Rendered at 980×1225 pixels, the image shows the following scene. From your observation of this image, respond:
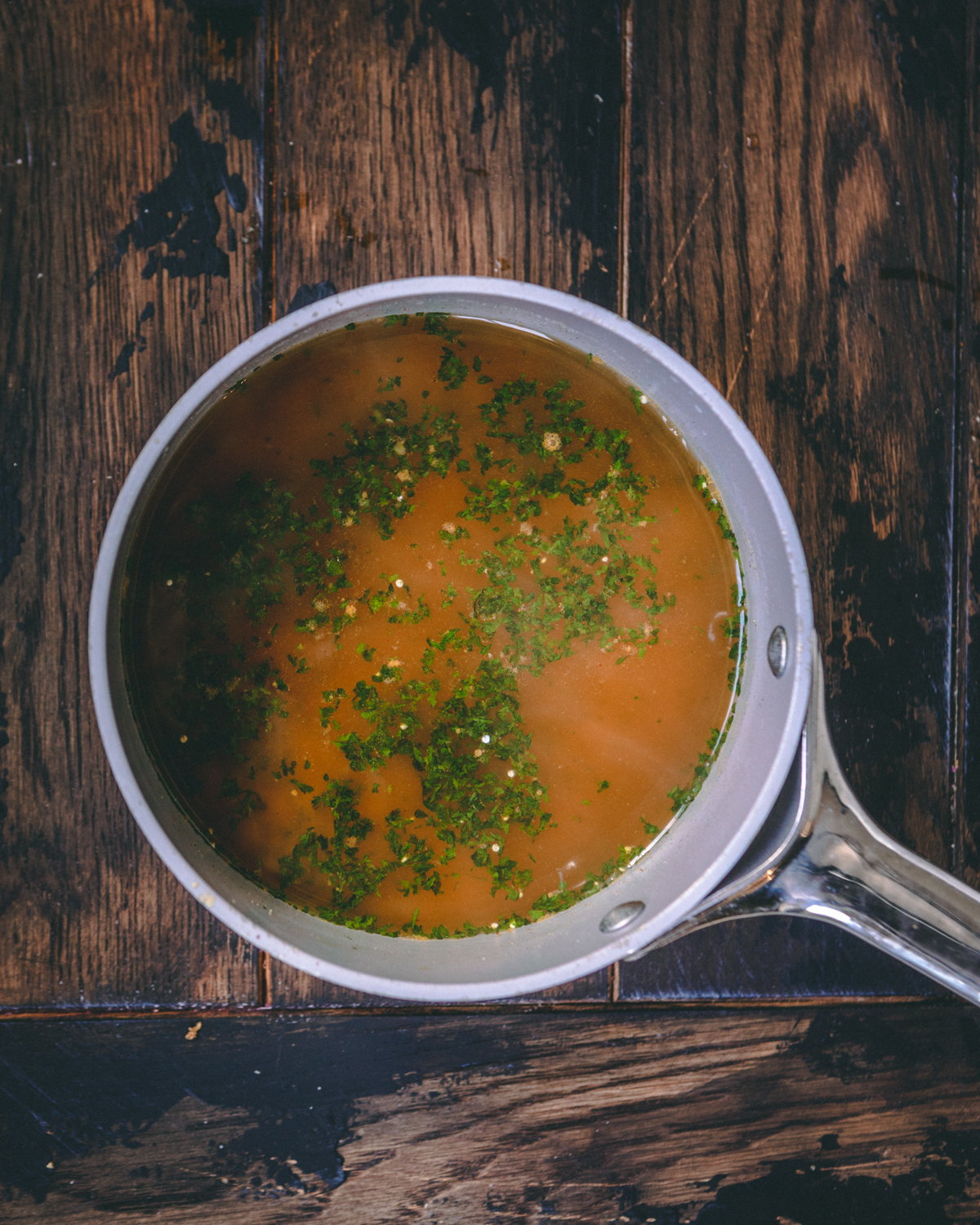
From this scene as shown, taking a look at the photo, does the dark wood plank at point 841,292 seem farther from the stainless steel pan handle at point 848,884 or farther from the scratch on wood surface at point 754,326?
the stainless steel pan handle at point 848,884

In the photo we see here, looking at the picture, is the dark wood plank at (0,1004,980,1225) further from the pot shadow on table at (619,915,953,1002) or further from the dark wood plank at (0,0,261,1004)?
the dark wood plank at (0,0,261,1004)

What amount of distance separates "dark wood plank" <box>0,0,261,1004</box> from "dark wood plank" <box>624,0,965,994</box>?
1.29 feet

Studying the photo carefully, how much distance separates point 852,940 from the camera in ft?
2.60

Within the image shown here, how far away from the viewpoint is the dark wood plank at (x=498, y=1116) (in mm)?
770

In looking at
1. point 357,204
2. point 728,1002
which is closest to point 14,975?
point 728,1002

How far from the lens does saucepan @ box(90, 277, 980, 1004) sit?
46cm

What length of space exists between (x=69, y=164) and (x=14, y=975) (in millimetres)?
755

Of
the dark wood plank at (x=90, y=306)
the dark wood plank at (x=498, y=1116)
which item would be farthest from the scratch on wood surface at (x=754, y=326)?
the dark wood plank at (x=498, y=1116)

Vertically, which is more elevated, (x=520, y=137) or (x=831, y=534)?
(x=520, y=137)

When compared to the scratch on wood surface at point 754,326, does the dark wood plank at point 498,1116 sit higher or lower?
lower

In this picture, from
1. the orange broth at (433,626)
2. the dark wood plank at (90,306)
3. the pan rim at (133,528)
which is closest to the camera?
the pan rim at (133,528)

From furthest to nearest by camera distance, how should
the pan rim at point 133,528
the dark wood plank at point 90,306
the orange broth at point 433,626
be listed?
the dark wood plank at point 90,306
the orange broth at point 433,626
the pan rim at point 133,528

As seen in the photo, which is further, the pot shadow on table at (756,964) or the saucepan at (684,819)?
the pot shadow on table at (756,964)

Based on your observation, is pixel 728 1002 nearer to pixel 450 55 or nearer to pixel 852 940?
pixel 852 940
